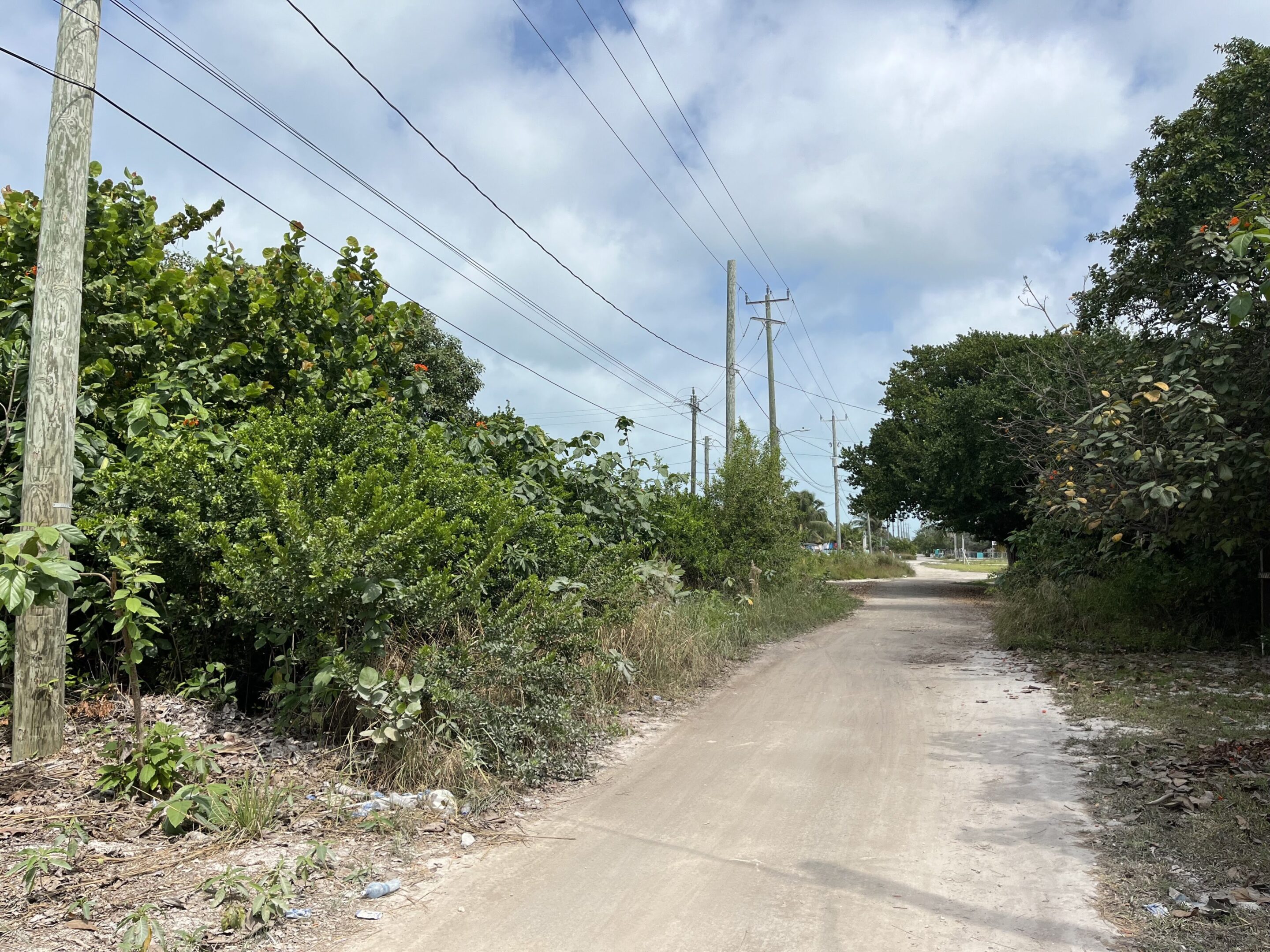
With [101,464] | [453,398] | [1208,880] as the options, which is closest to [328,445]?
[101,464]

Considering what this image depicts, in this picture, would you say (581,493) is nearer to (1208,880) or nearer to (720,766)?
(720,766)

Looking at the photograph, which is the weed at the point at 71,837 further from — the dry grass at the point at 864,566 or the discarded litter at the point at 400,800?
the dry grass at the point at 864,566

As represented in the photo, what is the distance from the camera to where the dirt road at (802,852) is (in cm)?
386

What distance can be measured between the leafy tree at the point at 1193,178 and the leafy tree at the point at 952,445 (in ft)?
23.2

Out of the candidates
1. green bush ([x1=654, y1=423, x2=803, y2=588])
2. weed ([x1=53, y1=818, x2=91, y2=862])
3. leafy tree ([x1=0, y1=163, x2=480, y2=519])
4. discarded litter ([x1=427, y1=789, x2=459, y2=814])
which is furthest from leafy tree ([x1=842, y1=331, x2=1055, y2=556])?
weed ([x1=53, y1=818, x2=91, y2=862])

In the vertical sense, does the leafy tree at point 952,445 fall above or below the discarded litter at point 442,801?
above

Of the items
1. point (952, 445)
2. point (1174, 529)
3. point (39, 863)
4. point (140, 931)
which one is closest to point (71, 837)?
point (39, 863)

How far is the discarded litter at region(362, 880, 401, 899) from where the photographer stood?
14.0ft

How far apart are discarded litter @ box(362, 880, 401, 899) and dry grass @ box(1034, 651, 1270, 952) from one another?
3.32 meters

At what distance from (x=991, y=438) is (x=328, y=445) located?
2201cm

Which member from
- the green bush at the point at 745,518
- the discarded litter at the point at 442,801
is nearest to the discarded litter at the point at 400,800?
the discarded litter at the point at 442,801

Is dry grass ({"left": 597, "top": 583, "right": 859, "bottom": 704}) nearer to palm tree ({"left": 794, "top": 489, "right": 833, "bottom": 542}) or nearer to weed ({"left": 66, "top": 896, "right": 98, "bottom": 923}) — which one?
weed ({"left": 66, "top": 896, "right": 98, "bottom": 923})

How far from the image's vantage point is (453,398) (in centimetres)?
2123

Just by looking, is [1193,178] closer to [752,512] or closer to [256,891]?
[752,512]
